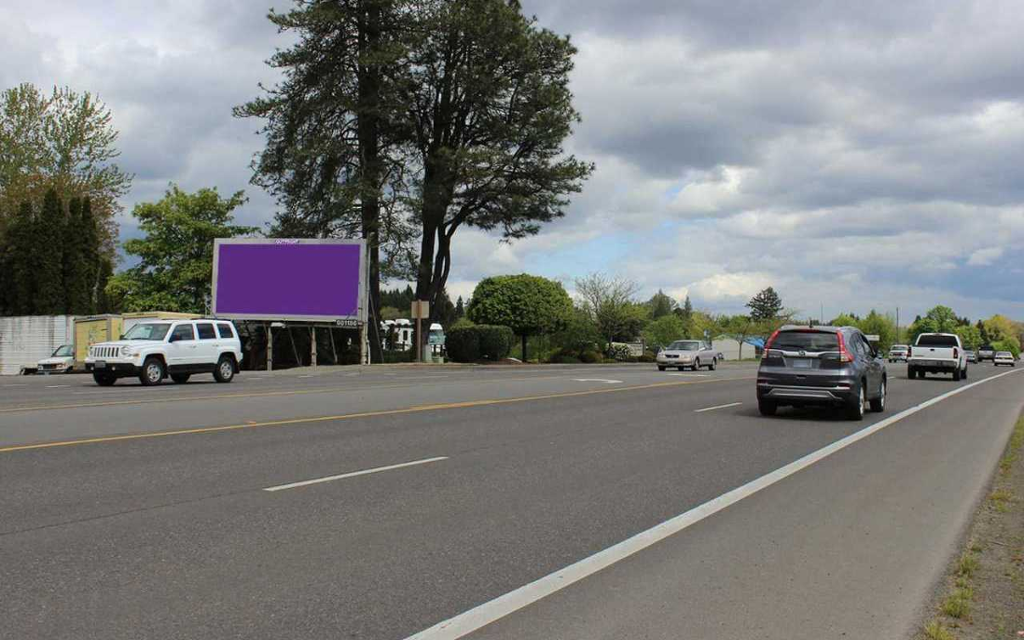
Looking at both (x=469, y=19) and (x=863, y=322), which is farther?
(x=863, y=322)

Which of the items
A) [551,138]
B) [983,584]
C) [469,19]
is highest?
[469,19]

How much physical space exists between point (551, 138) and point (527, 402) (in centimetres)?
2729

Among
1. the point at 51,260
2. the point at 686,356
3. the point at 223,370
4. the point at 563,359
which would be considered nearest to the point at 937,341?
the point at 686,356

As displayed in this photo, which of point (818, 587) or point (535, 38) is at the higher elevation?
point (535, 38)

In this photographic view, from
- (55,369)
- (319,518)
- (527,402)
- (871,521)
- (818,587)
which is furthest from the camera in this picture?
(55,369)

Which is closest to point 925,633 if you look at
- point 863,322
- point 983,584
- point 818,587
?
point 818,587

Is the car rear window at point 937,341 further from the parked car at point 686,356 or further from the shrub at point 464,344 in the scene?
the shrub at point 464,344

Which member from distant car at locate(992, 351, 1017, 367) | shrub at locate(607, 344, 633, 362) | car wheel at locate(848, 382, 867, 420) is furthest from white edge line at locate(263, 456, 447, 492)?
distant car at locate(992, 351, 1017, 367)

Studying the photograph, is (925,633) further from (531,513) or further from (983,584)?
(531,513)

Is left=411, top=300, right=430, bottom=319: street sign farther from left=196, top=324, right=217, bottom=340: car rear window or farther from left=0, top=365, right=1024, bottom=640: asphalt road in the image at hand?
left=0, top=365, right=1024, bottom=640: asphalt road

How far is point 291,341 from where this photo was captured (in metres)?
43.2

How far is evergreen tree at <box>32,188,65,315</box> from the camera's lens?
47.4 m

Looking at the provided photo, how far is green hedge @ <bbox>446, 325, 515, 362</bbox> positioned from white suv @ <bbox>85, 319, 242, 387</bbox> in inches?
930

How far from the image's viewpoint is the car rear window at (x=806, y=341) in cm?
1620
